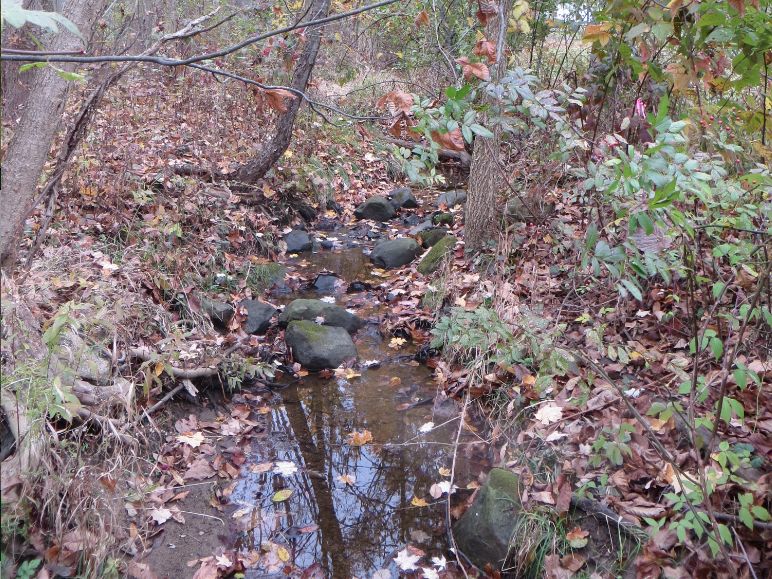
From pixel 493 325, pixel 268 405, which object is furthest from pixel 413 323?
pixel 268 405

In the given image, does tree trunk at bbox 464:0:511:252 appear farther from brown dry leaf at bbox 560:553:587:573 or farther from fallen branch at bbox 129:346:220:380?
brown dry leaf at bbox 560:553:587:573

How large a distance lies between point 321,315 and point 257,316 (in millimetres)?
645

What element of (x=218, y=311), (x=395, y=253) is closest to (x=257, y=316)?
(x=218, y=311)

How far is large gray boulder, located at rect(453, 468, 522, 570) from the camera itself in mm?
3383

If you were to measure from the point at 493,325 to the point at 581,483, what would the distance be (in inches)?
66.2

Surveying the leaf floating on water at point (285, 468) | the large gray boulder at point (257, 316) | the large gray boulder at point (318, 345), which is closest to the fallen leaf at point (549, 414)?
the leaf floating on water at point (285, 468)

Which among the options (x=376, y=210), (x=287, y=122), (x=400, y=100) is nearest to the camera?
(x=400, y=100)

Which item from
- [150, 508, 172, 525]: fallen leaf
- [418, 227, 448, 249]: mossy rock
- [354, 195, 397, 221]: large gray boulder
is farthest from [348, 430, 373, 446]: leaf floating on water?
[354, 195, 397, 221]: large gray boulder

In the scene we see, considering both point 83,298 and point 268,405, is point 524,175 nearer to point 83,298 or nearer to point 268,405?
point 268,405

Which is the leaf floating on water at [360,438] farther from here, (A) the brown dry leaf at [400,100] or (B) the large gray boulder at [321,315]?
(A) the brown dry leaf at [400,100]

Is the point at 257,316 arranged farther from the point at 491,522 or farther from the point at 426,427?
the point at 491,522

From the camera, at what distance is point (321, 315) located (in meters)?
6.23

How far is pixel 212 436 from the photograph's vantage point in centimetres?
447

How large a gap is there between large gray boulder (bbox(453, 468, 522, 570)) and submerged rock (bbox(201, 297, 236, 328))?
10.6 ft
